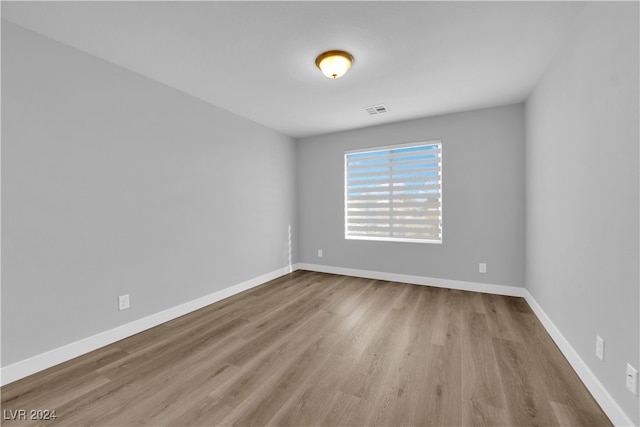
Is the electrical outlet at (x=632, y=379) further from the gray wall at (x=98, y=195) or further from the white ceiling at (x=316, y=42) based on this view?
the gray wall at (x=98, y=195)

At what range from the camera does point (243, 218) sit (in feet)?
12.4

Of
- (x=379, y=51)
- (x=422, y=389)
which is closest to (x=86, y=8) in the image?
(x=379, y=51)

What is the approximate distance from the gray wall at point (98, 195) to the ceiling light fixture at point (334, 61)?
5.55 feet

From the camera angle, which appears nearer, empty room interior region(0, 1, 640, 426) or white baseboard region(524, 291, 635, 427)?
white baseboard region(524, 291, 635, 427)

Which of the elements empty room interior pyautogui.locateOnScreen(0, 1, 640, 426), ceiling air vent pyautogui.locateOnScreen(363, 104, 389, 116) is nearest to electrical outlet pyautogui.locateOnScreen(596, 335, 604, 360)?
empty room interior pyautogui.locateOnScreen(0, 1, 640, 426)

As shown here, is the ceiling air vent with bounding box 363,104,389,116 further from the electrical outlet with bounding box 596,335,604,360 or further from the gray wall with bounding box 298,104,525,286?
the electrical outlet with bounding box 596,335,604,360

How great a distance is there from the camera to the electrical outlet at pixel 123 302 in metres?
2.37

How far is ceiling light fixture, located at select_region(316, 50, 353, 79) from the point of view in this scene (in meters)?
2.18

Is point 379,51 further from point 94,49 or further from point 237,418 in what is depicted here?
point 237,418

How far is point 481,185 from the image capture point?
11.6 ft

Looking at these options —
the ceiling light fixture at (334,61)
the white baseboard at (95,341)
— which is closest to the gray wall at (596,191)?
the ceiling light fixture at (334,61)

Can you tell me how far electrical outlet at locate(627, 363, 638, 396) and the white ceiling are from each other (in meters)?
2.12

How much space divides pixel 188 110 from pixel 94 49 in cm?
94

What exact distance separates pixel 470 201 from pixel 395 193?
1.03m
